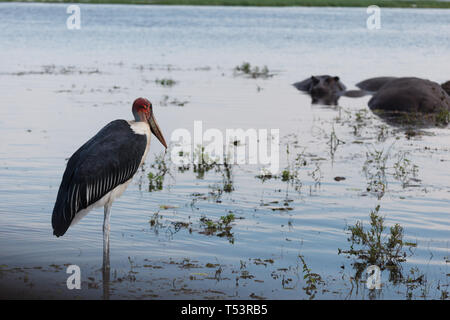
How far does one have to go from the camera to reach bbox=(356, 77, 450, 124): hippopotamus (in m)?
15.6

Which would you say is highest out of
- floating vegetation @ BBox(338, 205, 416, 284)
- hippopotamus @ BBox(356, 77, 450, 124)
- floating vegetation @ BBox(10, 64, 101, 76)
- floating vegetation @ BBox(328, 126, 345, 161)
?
floating vegetation @ BBox(10, 64, 101, 76)

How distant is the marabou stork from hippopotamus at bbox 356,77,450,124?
9.41m

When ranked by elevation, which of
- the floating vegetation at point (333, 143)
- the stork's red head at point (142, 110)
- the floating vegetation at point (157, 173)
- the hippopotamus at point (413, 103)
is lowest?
the floating vegetation at point (157, 173)

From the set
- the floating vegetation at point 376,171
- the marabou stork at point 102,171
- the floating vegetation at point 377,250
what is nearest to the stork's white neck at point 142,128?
the marabou stork at point 102,171

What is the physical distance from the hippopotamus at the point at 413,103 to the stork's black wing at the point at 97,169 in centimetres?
948

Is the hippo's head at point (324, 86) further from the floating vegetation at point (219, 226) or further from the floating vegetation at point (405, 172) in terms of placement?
the floating vegetation at point (219, 226)

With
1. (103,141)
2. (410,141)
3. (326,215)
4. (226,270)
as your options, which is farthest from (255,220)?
(410,141)

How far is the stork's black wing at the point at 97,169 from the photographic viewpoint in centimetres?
644

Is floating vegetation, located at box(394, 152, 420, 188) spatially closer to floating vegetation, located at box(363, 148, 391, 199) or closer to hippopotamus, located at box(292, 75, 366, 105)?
floating vegetation, located at box(363, 148, 391, 199)

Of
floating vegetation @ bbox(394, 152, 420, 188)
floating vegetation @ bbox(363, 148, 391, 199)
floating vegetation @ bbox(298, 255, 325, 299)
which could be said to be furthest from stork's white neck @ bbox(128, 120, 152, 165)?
floating vegetation @ bbox(394, 152, 420, 188)

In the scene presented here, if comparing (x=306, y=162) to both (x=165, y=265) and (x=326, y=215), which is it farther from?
(x=165, y=265)

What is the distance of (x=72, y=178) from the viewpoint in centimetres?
652
